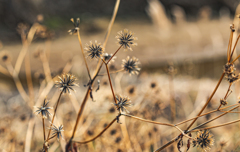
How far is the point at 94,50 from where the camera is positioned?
1.10 feet

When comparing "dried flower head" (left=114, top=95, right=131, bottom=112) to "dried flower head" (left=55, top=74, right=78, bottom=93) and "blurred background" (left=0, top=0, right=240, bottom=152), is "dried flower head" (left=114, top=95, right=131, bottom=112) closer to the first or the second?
"dried flower head" (left=55, top=74, right=78, bottom=93)

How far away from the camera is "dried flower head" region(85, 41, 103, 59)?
0.33 metres

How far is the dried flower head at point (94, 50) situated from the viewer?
1.09 ft

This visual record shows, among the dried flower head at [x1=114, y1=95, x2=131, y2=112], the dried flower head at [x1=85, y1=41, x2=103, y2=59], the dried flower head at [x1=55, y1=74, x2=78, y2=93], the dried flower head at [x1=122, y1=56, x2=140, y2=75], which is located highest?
the dried flower head at [x1=85, y1=41, x2=103, y2=59]

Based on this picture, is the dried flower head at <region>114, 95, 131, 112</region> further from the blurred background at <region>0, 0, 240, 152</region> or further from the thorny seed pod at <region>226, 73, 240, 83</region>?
the blurred background at <region>0, 0, 240, 152</region>

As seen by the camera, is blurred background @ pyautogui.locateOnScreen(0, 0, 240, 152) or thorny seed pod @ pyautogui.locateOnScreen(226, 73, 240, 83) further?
blurred background @ pyautogui.locateOnScreen(0, 0, 240, 152)

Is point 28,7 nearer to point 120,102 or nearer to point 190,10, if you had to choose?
point 190,10

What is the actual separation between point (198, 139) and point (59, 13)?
15.0ft

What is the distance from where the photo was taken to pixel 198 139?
324mm

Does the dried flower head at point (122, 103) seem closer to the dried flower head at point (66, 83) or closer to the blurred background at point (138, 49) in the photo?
the dried flower head at point (66, 83)

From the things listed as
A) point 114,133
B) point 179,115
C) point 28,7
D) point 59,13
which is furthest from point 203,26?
point 114,133

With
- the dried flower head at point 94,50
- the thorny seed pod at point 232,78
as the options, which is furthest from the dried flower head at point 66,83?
the thorny seed pod at point 232,78

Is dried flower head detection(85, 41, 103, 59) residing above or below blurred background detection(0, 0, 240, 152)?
below

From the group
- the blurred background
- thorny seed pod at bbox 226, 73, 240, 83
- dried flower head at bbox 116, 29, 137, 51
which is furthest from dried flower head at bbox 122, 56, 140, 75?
the blurred background
